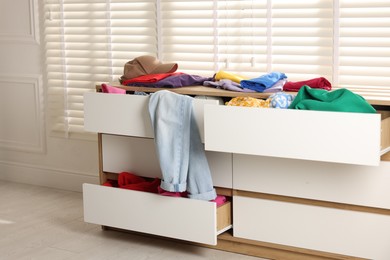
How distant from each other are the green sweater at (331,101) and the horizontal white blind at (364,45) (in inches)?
14.6

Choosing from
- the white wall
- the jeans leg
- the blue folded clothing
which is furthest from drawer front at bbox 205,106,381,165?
the white wall

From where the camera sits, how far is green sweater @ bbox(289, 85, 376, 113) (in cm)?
250

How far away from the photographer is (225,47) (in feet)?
11.2

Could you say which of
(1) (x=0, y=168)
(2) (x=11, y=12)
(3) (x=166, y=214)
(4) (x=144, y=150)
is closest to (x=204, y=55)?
(4) (x=144, y=150)

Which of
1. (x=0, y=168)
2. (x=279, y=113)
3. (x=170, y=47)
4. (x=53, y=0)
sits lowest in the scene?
(x=0, y=168)

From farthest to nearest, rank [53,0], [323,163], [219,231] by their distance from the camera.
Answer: [53,0], [219,231], [323,163]

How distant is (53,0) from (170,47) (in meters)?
0.83

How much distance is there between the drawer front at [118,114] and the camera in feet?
9.91

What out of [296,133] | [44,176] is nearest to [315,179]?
[296,133]

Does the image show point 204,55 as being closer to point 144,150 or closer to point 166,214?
point 144,150

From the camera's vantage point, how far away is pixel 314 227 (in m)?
2.77

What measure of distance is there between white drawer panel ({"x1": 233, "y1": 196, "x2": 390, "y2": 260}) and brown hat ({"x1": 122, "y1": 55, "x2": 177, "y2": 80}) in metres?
0.72

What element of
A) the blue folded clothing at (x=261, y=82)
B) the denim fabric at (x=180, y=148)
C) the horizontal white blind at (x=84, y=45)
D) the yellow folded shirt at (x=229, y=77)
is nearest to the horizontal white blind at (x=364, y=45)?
the blue folded clothing at (x=261, y=82)

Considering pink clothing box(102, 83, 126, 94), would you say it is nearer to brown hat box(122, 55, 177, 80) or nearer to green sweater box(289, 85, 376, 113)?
brown hat box(122, 55, 177, 80)
